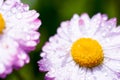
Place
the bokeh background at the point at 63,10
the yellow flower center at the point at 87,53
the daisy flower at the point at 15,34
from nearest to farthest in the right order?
the daisy flower at the point at 15,34, the yellow flower center at the point at 87,53, the bokeh background at the point at 63,10

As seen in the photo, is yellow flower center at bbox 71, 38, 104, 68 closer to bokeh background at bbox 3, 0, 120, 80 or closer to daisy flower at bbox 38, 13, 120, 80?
daisy flower at bbox 38, 13, 120, 80

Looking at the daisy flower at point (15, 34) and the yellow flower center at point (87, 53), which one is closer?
the daisy flower at point (15, 34)

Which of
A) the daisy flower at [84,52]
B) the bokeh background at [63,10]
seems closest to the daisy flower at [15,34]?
the daisy flower at [84,52]

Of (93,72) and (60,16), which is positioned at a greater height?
(60,16)

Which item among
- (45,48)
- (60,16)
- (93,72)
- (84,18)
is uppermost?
(60,16)

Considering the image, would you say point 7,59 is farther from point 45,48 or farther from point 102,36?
point 102,36

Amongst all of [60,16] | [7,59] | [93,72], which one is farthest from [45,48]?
[60,16]

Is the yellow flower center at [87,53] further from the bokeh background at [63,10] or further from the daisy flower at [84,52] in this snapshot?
the bokeh background at [63,10]

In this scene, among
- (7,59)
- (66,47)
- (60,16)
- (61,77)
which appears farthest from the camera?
(60,16)
